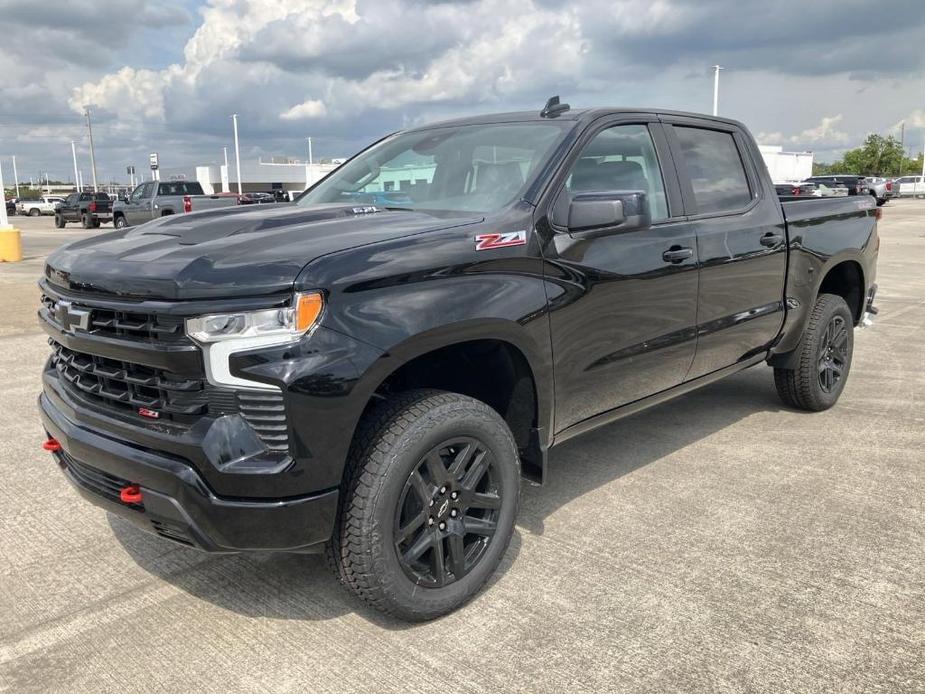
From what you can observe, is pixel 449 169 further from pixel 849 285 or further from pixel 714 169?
pixel 849 285

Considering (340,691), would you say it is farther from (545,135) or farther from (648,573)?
(545,135)

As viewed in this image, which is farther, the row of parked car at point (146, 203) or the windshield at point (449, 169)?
the row of parked car at point (146, 203)

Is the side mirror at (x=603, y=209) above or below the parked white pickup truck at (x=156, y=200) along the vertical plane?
below

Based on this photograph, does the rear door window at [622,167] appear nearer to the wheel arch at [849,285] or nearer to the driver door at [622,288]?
the driver door at [622,288]

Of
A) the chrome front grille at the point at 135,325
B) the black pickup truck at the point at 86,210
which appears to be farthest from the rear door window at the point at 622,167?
the black pickup truck at the point at 86,210

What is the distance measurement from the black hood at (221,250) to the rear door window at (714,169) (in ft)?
5.49

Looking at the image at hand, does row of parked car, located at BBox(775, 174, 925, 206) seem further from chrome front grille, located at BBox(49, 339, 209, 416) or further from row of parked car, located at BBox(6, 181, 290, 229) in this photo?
chrome front grille, located at BBox(49, 339, 209, 416)

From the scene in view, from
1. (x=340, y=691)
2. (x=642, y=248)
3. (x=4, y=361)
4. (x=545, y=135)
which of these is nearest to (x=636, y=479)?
(x=642, y=248)

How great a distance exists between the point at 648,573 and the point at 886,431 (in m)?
2.64

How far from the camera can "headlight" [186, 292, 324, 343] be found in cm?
245

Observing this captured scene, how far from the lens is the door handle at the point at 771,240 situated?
14.8ft

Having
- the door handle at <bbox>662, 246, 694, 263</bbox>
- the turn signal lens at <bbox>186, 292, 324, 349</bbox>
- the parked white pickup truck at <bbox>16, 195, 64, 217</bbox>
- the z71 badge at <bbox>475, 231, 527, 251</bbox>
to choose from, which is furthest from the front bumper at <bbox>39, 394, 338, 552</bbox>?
the parked white pickup truck at <bbox>16, 195, 64, 217</bbox>

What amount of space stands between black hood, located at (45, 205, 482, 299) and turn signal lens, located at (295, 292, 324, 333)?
7 cm

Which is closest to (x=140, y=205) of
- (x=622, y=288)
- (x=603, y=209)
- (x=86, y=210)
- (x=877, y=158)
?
(x=86, y=210)
